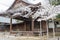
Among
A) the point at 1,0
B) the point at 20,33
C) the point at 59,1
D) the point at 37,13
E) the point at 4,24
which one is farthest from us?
the point at 1,0

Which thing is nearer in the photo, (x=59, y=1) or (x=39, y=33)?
(x=59, y=1)

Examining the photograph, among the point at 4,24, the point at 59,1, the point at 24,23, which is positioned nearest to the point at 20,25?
the point at 24,23

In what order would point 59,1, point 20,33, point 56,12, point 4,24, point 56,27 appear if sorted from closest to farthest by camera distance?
→ point 59,1 < point 56,12 < point 20,33 < point 56,27 < point 4,24

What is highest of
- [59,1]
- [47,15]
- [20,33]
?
[59,1]

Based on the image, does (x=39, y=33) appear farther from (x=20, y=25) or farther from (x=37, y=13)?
(x=20, y=25)

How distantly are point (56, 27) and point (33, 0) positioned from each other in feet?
16.1

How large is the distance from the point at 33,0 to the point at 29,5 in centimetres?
436

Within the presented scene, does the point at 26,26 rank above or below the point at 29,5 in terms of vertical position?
below

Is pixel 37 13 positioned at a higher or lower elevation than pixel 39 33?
higher

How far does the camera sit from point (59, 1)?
1825 cm

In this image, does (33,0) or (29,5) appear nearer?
(29,5)

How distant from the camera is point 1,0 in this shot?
33.5m

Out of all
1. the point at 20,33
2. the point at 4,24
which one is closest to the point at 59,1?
the point at 20,33

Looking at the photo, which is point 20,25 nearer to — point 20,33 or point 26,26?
point 26,26
